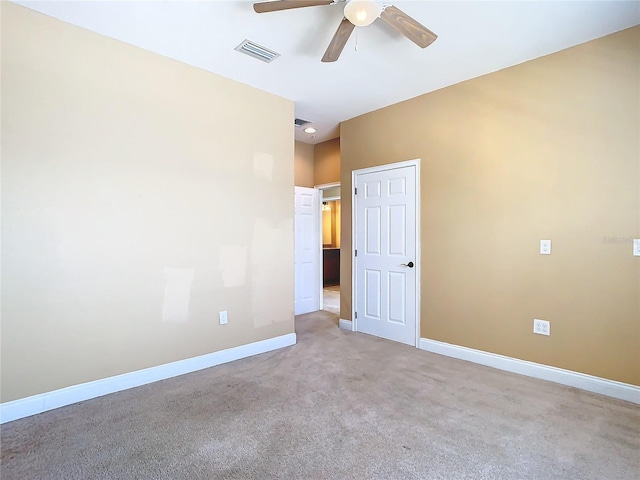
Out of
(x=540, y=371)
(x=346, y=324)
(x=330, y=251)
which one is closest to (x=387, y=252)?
(x=346, y=324)

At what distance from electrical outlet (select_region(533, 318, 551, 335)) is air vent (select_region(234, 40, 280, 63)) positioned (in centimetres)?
329

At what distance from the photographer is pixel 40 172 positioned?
235cm

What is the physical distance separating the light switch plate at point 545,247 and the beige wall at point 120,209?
104 inches

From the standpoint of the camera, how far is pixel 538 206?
9.65 ft

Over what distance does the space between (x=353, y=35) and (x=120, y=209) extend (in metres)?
2.32

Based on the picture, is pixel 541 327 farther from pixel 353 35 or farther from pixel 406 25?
pixel 353 35

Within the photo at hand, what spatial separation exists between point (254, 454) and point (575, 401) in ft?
7.85

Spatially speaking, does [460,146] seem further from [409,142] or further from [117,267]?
[117,267]

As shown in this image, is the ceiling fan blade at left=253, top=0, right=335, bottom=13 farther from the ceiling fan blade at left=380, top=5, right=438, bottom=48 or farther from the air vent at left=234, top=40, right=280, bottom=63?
the air vent at left=234, top=40, right=280, bottom=63

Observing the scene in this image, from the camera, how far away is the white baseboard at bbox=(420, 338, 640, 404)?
100.0 inches

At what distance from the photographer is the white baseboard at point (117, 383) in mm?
2287

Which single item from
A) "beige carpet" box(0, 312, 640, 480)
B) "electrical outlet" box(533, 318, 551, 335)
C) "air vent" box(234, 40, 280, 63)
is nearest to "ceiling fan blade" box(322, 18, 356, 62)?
"air vent" box(234, 40, 280, 63)

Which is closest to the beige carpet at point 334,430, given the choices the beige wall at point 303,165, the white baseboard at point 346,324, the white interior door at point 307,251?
the white baseboard at point 346,324

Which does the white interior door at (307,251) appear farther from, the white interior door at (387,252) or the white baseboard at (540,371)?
the white baseboard at (540,371)
